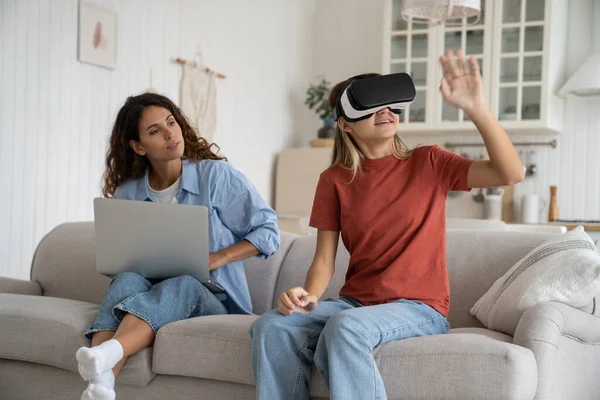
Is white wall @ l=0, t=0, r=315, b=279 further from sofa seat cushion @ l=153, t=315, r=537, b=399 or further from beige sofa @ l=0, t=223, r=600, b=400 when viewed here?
sofa seat cushion @ l=153, t=315, r=537, b=399

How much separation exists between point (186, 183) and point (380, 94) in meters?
0.86

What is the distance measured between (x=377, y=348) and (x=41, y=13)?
9.16ft

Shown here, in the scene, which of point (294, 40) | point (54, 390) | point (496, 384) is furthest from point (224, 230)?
point (294, 40)

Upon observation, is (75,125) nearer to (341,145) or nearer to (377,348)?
(341,145)

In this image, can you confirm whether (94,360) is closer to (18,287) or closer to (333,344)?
(333,344)

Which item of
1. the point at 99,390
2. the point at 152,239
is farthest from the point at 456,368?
the point at 152,239

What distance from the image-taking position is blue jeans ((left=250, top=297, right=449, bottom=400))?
1944 millimetres

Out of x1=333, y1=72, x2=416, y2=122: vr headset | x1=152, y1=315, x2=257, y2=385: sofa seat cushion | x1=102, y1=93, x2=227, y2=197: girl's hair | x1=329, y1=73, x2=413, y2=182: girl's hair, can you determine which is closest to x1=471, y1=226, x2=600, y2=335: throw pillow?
x1=329, y1=73, x2=413, y2=182: girl's hair

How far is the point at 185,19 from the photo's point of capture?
5164 millimetres

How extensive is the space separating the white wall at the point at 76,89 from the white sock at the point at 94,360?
194 centimetres

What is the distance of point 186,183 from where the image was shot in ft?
9.11

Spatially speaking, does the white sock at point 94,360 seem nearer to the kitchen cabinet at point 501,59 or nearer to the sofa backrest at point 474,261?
the sofa backrest at point 474,261

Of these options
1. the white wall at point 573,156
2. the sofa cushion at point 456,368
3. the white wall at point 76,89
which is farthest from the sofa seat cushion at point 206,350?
the white wall at point 573,156

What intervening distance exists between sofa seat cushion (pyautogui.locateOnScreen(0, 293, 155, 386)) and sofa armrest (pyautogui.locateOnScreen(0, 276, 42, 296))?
0.46 m
